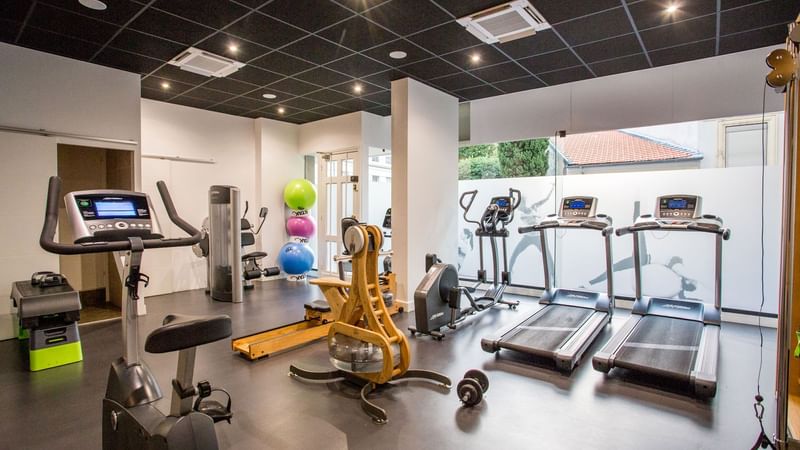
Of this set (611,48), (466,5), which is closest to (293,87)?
(466,5)

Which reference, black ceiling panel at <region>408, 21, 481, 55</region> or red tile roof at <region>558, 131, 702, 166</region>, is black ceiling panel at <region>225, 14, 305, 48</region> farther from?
red tile roof at <region>558, 131, 702, 166</region>

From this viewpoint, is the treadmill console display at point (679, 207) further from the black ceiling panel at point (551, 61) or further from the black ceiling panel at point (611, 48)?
the black ceiling panel at point (551, 61)

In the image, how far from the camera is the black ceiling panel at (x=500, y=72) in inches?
204

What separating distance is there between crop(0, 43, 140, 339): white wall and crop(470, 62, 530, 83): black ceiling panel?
187 inches

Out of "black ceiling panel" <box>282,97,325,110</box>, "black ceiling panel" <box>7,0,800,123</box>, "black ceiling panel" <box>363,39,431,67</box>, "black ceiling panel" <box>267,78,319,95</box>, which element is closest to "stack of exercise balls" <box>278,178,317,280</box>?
"black ceiling panel" <box>282,97,325,110</box>

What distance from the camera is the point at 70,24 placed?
3990mm

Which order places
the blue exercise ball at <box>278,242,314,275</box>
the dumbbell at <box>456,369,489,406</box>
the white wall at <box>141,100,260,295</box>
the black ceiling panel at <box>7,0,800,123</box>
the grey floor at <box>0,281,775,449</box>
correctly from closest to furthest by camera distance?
the grey floor at <box>0,281,775,449</box>
the dumbbell at <box>456,369,489,406</box>
the black ceiling panel at <box>7,0,800,123</box>
the white wall at <box>141,100,260,295</box>
the blue exercise ball at <box>278,242,314,275</box>

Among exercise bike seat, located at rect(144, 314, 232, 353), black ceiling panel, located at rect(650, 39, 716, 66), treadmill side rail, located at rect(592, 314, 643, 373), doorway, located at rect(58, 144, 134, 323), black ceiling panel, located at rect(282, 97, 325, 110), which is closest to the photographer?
exercise bike seat, located at rect(144, 314, 232, 353)

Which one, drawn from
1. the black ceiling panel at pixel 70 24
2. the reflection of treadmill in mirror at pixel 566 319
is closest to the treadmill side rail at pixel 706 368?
the reflection of treadmill in mirror at pixel 566 319

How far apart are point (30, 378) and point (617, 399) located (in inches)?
184

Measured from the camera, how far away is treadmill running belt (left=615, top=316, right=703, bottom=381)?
130 inches

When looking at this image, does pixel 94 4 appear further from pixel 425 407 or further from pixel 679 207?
pixel 679 207

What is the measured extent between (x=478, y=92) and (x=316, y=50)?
271cm

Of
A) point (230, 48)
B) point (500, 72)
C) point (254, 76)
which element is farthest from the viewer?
point (254, 76)
